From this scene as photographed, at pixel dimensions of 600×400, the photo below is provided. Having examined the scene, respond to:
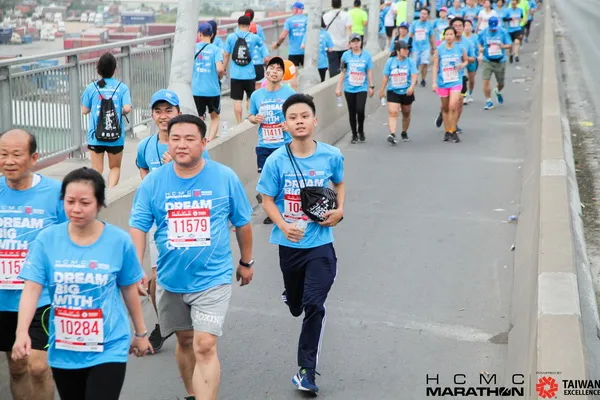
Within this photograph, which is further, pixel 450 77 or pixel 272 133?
pixel 450 77

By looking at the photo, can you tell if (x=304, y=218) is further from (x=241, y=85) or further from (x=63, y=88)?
(x=241, y=85)

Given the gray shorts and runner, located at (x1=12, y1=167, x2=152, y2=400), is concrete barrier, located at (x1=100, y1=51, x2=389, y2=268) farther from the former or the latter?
runner, located at (x1=12, y1=167, x2=152, y2=400)

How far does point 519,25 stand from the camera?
3322cm

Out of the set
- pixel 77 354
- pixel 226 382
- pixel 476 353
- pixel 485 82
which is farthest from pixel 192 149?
pixel 485 82

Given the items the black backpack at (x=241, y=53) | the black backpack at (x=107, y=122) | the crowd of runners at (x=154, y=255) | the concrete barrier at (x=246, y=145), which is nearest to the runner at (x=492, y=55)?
the concrete barrier at (x=246, y=145)

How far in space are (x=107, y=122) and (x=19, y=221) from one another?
230 inches

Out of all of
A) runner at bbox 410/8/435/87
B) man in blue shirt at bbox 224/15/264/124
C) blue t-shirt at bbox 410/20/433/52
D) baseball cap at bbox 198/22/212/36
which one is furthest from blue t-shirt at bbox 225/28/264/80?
blue t-shirt at bbox 410/20/433/52

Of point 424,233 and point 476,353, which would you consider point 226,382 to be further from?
point 424,233

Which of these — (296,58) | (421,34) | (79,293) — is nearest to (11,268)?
(79,293)

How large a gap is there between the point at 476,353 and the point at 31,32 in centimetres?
895

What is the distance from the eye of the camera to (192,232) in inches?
250

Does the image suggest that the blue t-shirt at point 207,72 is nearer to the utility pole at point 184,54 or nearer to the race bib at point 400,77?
the race bib at point 400,77

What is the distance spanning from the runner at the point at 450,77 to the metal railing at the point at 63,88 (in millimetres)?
4749

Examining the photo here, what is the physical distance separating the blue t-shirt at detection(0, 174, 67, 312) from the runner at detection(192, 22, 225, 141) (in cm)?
930
